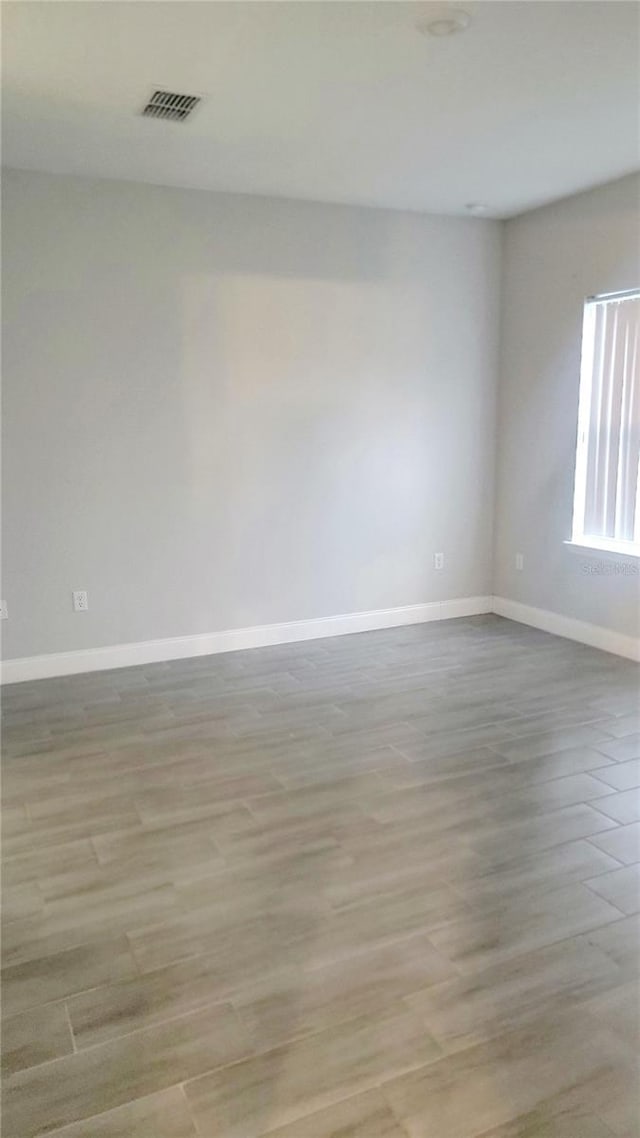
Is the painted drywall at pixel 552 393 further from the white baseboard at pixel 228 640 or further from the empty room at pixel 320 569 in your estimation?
the white baseboard at pixel 228 640

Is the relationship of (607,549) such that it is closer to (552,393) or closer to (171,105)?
(552,393)

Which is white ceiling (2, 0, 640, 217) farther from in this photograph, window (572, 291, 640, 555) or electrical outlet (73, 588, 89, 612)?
electrical outlet (73, 588, 89, 612)

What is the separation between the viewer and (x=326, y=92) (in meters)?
2.93

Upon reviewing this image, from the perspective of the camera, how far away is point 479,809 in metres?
2.81

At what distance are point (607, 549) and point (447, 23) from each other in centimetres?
292

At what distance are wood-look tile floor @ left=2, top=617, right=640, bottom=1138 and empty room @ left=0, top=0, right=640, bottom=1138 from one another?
1 cm

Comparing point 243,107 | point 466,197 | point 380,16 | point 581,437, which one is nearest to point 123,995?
point 380,16

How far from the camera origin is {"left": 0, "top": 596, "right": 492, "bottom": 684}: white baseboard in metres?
4.21

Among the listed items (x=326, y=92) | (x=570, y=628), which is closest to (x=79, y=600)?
(x=326, y=92)

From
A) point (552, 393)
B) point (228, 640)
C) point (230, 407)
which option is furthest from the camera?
point (552, 393)

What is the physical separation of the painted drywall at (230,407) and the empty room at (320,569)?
19 mm

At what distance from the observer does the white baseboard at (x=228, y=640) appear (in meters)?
4.21

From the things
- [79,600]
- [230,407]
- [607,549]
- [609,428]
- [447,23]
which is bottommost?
[79,600]

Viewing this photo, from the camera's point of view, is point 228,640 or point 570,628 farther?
point 570,628
